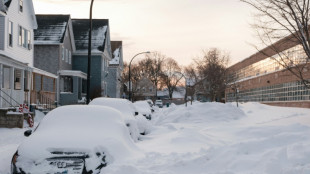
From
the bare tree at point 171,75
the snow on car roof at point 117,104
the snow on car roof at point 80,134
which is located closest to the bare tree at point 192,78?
the bare tree at point 171,75

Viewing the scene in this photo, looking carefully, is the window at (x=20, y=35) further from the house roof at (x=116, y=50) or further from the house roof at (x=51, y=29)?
the house roof at (x=116, y=50)

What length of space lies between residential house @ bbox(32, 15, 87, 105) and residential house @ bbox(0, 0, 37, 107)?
6.71m

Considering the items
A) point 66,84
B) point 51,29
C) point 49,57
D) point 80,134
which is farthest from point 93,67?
point 80,134

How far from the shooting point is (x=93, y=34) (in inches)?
1679

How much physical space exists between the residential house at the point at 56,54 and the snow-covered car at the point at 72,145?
26.9 metres

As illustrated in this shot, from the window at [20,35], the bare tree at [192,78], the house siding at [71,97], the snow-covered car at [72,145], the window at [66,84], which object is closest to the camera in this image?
the snow-covered car at [72,145]

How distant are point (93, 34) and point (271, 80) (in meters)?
24.7

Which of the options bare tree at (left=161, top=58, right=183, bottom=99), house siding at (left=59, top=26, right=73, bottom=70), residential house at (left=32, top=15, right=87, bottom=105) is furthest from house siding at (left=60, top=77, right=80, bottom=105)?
bare tree at (left=161, top=58, right=183, bottom=99)

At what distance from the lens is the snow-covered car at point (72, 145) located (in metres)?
6.13

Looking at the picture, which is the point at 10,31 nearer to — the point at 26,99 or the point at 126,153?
the point at 26,99

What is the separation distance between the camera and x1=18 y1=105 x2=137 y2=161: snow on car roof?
6.32 meters

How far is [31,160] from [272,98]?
152 feet

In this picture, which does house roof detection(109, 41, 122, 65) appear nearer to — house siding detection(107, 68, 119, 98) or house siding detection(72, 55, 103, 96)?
house siding detection(107, 68, 119, 98)

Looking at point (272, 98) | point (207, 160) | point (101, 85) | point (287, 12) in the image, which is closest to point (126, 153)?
point (207, 160)
